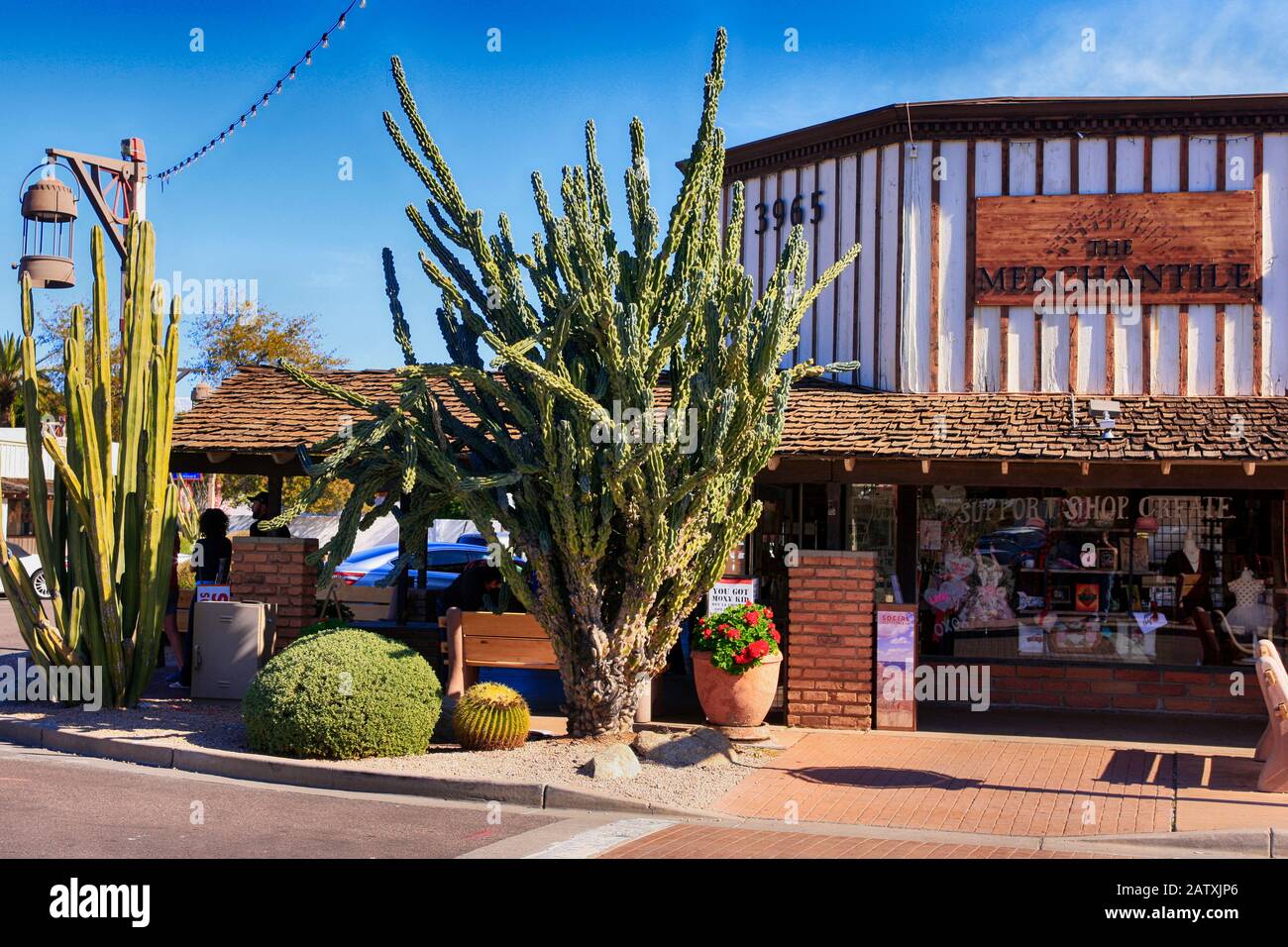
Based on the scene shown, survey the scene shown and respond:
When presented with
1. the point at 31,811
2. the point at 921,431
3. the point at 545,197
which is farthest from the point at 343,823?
the point at 921,431

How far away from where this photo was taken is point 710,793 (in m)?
8.48

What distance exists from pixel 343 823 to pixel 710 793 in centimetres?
250

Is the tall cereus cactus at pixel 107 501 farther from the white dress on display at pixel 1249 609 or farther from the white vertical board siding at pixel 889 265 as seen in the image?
the white dress on display at pixel 1249 609

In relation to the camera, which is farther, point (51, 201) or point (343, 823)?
point (51, 201)

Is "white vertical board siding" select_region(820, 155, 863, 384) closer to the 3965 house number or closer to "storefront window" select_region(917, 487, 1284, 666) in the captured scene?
the 3965 house number

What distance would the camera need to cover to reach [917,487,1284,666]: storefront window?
12.3m

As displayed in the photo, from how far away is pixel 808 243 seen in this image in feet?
46.9

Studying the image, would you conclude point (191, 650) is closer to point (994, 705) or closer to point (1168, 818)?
point (994, 705)

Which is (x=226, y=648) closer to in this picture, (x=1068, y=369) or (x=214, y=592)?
(x=214, y=592)

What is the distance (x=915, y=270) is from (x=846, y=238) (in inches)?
38.0

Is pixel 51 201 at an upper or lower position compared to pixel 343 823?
upper

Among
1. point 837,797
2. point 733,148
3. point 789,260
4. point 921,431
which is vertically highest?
point 733,148

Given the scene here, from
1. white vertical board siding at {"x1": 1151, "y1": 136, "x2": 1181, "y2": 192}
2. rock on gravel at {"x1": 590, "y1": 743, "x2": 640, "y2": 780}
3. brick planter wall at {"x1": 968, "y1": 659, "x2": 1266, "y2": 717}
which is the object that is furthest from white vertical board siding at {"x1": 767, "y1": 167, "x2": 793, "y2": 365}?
rock on gravel at {"x1": 590, "y1": 743, "x2": 640, "y2": 780}

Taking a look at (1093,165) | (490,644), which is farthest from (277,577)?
(1093,165)
